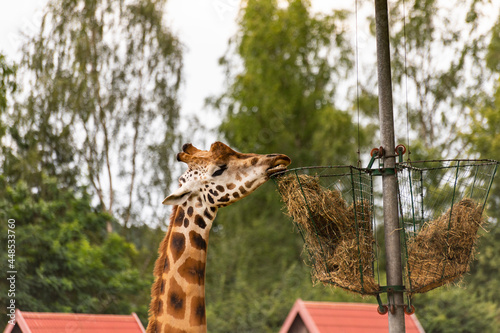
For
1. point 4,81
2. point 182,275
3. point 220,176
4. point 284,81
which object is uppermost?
point 284,81

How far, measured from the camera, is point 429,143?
77.5ft

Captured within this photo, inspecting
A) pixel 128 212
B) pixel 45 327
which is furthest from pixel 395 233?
pixel 128 212

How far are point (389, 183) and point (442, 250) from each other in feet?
1.67

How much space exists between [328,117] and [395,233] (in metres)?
18.5

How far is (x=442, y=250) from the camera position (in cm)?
430

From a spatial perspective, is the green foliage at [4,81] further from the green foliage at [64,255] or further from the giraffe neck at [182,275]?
the giraffe neck at [182,275]

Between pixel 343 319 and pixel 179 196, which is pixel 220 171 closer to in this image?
pixel 179 196

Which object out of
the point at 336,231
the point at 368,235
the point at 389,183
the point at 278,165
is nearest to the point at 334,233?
the point at 336,231

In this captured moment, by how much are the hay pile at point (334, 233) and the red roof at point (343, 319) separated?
5.19m

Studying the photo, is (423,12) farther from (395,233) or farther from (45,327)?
(395,233)

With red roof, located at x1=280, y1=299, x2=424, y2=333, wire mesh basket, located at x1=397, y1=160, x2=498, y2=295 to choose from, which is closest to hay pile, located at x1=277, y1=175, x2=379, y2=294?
wire mesh basket, located at x1=397, y1=160, x2=498, y2=295

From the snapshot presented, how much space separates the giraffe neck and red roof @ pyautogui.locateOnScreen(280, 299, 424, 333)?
16.5ft

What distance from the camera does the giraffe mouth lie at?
4527mm

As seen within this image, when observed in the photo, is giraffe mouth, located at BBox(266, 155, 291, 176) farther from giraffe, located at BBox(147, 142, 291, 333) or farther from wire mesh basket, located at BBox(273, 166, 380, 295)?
wire mesh basket, located at BBox(273, 166, 380, 295)
